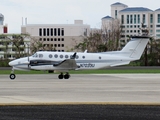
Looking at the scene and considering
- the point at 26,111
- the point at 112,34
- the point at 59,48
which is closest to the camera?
the point at 26,111

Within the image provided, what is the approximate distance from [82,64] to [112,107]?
970 inches

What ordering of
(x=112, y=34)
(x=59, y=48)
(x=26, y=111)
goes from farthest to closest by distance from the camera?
(x=59, y=48) → (x=112, y=34) → (x=26, y=111)

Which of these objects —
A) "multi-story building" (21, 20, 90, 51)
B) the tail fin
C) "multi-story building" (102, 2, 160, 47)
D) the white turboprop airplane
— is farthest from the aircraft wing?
"multi-story building" (102, 2, 160, 47)

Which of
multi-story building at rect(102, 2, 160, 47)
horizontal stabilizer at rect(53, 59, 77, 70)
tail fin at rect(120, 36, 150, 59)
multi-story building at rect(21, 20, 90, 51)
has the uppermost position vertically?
multi-story building at rect(102, 2, 160, 47)

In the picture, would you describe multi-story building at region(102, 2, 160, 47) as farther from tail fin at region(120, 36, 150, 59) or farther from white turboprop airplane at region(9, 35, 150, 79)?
white turboprop airplane at region(9, 35, 150, 79)

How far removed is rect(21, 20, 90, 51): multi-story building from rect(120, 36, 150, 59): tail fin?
426 feet

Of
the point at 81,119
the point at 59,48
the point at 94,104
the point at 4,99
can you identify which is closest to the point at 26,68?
the point at 4,99

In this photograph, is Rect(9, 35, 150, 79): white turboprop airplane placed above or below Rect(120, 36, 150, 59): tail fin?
below

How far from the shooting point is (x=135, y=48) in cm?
4381

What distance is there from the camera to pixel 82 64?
135ft

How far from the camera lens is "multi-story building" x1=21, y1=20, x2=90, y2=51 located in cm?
17650

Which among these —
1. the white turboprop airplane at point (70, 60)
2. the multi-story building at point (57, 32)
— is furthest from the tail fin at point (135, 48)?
the multi-story building at point (57, 32)

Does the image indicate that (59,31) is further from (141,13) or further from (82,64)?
(82,64)

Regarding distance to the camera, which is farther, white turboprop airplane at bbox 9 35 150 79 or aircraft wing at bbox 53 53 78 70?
white turboprop airplane at bbox 9 35 150 79
